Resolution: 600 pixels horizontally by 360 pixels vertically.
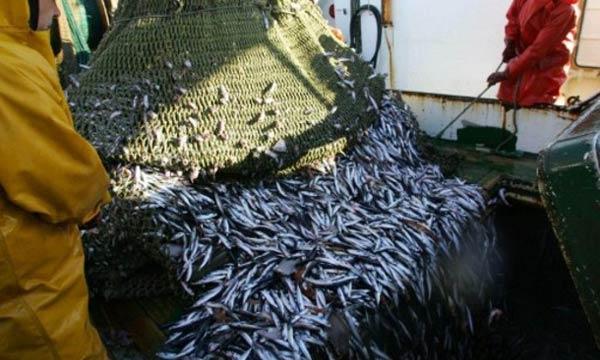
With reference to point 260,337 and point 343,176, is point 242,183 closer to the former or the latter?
point 343,176

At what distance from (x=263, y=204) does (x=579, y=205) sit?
223 centimetres

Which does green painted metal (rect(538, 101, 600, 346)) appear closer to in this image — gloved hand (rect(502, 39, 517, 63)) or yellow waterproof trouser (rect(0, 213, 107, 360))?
yellow waterproof trouser (rect(0, 213, 107, 360))

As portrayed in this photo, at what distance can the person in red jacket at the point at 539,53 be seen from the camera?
17.4 feet

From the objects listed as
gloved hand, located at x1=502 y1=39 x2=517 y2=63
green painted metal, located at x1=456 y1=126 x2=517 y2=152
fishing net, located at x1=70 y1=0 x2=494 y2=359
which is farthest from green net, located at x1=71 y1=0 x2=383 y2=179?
gloved hand, located at x1=502 y1=39 x2=517 y2=63

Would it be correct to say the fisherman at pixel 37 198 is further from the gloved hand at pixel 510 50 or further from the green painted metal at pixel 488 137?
the gloved hand at pixel 510 50

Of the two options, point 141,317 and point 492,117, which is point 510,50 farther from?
point 141,317

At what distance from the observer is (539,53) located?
17.8 ft

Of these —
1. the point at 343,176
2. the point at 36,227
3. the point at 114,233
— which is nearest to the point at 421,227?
the point at 343,176

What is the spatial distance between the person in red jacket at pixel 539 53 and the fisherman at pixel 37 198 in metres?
4.74

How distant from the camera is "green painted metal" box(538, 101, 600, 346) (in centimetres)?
201

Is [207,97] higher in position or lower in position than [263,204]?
higher

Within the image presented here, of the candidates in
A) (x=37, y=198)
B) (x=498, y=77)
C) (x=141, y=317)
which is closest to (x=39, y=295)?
(x=37, y=198)

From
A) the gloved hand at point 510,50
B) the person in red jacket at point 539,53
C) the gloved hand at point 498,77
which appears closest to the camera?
the person in red jacket at point 539,53

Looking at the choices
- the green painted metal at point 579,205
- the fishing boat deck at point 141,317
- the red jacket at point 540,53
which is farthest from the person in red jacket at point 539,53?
the green painted metal at point 579,205
